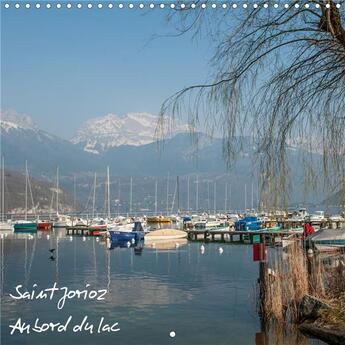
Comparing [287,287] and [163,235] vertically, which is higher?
[287,287]

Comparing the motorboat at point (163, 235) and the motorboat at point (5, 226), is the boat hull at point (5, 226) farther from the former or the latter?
the motorboat at point (163, 235)

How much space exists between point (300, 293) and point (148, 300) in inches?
303

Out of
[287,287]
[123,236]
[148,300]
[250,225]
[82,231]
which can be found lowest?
[148,300]

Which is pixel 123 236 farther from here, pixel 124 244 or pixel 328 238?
pixel 328 238

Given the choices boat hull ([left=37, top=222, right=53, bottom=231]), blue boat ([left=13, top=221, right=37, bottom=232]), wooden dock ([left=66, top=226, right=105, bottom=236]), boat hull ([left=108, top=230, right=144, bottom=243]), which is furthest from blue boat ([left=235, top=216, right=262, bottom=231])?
boat hull ([left=37, top=222, right=53, bottom=231])

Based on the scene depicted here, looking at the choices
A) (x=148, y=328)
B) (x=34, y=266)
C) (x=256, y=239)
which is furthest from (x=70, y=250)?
(x=148, y=328)

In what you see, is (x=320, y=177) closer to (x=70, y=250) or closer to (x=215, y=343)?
(x=215, y=343)

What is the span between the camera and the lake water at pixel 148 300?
1399 cm

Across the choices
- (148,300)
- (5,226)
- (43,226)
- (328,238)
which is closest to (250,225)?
(328,238)

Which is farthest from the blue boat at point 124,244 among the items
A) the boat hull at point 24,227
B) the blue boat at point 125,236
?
the boat hull at point 24,227

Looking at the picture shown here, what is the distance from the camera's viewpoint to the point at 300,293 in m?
13.1

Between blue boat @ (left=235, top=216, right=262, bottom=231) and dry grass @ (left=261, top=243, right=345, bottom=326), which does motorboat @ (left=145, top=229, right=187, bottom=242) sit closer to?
blue boat @ (left=235, top=216, right=262, bottom=231)

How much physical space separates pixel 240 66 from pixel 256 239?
146 feet

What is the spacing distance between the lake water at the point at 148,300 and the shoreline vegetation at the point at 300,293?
19.7 inches
